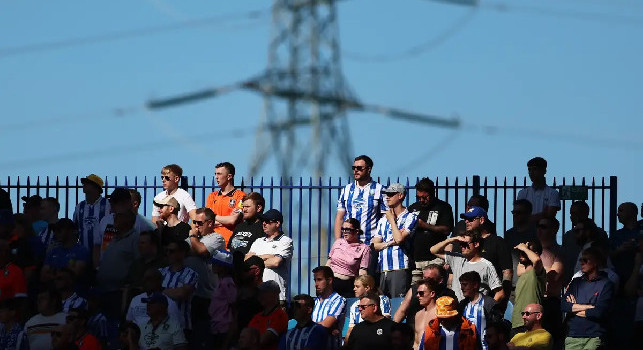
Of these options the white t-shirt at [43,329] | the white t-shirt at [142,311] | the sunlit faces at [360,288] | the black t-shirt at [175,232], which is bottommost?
the white t-shirt at [43,329]

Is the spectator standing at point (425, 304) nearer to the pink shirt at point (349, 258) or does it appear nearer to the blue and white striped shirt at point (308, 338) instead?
the blue and white striped shirt at point (308, 338)

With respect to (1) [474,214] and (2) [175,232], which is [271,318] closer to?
(2) [175,232]

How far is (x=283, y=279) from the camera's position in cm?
1897

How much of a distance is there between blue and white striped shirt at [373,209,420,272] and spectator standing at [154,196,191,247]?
2.34 metres

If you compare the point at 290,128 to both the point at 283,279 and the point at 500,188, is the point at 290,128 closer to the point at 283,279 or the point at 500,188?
the point at 500,188

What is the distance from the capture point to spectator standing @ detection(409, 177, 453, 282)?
19.2 meters

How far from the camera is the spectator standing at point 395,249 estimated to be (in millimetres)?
18844

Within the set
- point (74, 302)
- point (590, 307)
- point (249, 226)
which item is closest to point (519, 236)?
point (590, 307)

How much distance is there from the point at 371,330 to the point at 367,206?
3.53 meters

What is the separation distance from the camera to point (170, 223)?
64.2ft

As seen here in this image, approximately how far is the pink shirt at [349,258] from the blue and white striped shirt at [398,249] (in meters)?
0.25

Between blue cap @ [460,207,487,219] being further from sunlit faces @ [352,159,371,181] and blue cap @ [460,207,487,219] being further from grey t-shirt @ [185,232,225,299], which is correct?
grey t-shirt @ [185,232,225,299]

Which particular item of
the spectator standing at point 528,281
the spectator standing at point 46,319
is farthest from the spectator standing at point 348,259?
the spectator standing at point 46,319

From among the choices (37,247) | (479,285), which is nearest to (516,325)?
(479,285)
